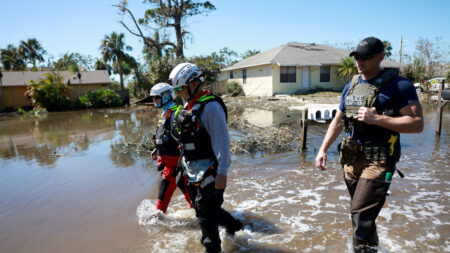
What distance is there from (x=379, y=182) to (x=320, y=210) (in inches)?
82.2

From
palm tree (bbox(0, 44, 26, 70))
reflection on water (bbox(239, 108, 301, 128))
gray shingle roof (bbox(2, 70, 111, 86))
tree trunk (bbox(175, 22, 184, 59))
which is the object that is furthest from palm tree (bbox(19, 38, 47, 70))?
reflection on water (bbox(239, 108, 301, 128))

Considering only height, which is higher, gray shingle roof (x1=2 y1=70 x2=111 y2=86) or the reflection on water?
gray shingle roof (x1=2 y1=70 x2=111 y2=86)

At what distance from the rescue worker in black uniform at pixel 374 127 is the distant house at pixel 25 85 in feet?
95.3

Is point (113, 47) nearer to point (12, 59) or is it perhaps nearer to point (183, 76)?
point (12, 59)

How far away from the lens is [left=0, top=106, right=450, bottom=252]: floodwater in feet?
11.7

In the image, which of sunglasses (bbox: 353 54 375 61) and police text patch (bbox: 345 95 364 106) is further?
police text patch (bbox: 345 95 364 106)

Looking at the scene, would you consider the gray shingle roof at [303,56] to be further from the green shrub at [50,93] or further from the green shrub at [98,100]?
the green shrub at [50,93]

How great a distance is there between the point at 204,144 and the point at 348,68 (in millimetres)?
24625

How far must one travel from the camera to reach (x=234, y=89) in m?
30.1

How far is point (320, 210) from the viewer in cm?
437

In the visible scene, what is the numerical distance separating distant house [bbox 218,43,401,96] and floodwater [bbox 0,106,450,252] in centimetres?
1812

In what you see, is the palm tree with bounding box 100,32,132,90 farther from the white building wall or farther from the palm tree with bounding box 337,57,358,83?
the palm tree with bounding box 337,57,358,83

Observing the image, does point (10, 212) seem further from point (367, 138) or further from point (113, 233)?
point (367, 138)

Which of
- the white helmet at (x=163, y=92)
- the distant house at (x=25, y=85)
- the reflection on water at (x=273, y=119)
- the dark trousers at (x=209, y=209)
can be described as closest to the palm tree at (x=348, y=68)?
the reflection on water at (x=273, y=119)
